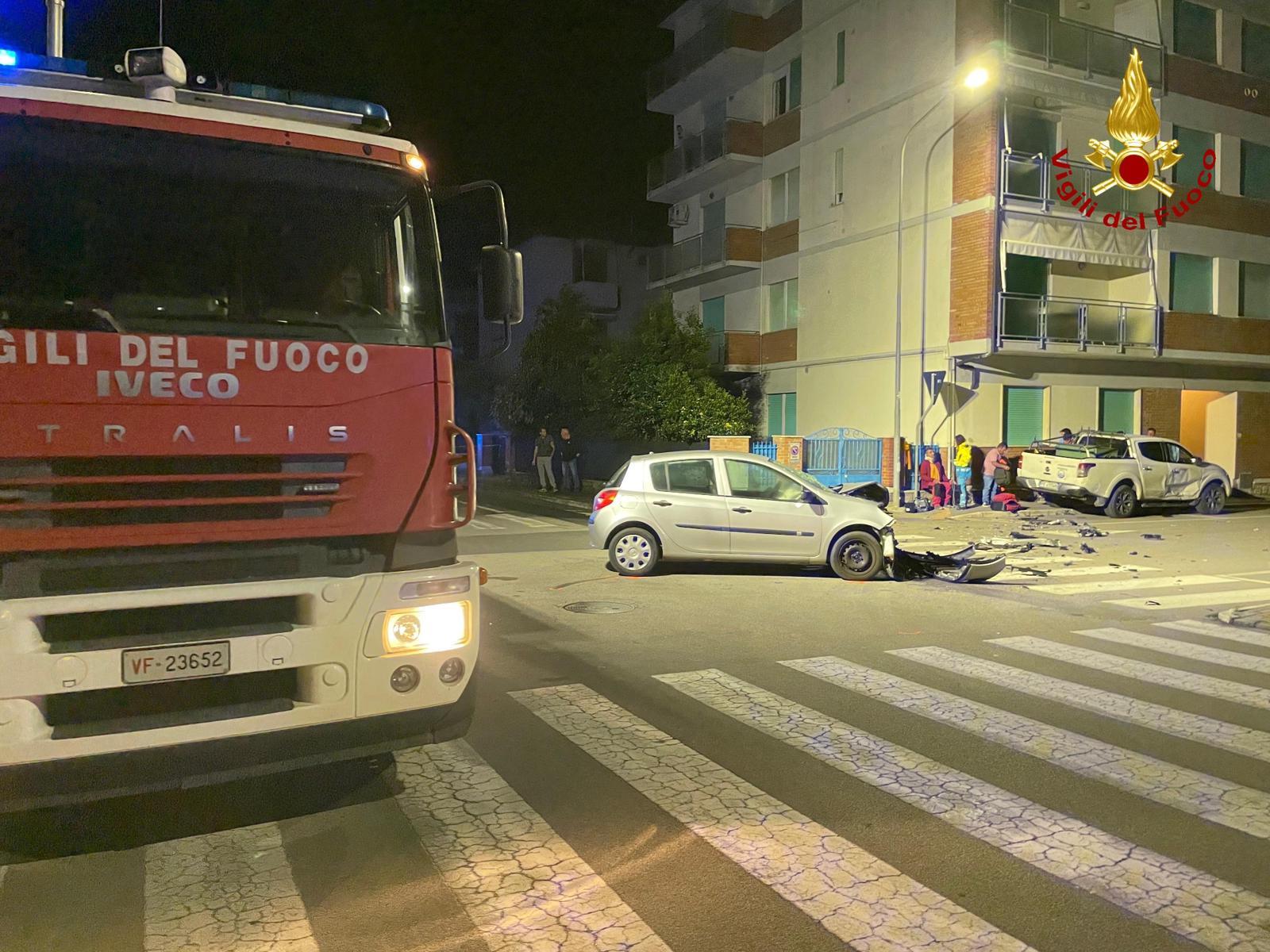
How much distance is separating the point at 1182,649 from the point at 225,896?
7.52 metres

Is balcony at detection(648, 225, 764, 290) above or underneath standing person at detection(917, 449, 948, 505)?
above

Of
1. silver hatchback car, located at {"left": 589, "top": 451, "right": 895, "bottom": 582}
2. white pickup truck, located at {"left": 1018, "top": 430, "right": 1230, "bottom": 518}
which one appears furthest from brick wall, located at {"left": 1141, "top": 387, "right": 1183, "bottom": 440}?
silver hatchback car, located at {"left": 589, "top": 451, "right": 895, "bottom": 582}

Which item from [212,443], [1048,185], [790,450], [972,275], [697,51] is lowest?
[790,450]

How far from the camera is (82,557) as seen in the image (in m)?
3.57

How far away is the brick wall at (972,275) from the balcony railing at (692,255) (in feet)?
27.9

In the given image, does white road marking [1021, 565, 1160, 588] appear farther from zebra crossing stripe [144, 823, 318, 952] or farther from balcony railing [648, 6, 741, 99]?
balcony railing [648, 6, 741, 99]

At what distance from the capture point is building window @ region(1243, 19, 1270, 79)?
2689 cm

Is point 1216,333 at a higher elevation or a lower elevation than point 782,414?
higher

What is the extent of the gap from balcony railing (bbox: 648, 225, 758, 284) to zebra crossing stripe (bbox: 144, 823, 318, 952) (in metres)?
27.5

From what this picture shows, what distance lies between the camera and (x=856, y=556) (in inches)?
449

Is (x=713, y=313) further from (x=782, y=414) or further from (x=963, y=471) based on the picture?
(x=963, y=471)

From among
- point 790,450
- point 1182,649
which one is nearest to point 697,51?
point 790,450

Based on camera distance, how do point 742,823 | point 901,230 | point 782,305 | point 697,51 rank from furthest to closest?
point 697,51, point 782,305, point 901,230, point 742,823

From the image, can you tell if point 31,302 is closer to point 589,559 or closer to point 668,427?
point 589,559
